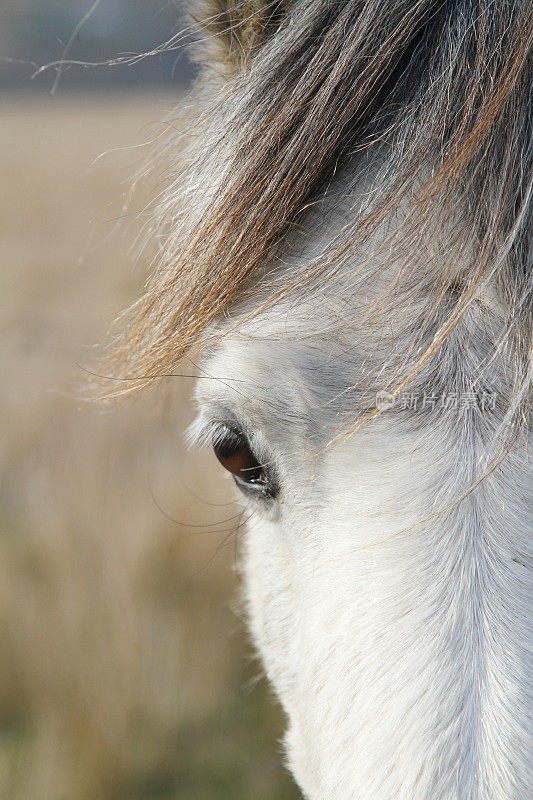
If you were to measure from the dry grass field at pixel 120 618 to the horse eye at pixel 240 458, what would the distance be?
27.7 inches

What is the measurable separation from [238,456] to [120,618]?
1.92 meters

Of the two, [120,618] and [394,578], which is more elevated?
[120,618]

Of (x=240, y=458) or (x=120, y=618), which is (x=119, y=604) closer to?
→ (x=120, y=618)

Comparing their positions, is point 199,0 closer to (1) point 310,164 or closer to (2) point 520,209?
(1) point 310,164

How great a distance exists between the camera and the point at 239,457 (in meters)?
1.22

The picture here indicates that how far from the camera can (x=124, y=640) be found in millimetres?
2922

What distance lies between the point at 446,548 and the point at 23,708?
2381 mm

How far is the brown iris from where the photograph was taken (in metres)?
1.20

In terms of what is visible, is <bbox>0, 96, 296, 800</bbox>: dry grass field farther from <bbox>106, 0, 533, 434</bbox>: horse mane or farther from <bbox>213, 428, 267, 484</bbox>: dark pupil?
<bbox>106, 0, 533, 434</bbox>: horse mane

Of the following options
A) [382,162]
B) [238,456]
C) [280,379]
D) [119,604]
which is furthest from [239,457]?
[119,604]

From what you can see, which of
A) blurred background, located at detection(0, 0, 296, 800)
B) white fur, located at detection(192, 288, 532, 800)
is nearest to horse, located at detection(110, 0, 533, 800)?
white fur, located at detection(192, 288, 532, 800)

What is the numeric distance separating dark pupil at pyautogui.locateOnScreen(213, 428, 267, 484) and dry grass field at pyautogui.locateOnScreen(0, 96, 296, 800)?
70 cm

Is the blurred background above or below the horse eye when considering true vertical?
above

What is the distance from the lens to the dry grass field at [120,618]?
266cm
